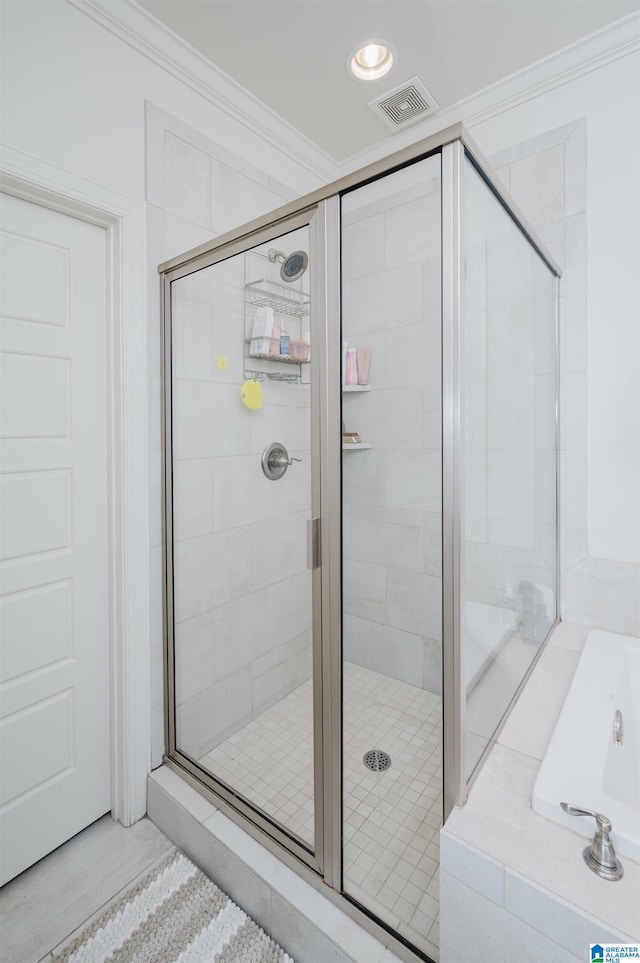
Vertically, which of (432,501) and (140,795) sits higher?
(432,501)

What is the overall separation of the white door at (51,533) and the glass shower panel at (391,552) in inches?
34.0

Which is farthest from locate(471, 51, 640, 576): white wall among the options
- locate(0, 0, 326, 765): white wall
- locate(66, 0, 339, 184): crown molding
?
locate(0, 0, 326, 765): white wall

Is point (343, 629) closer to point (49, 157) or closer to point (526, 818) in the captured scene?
point (526, 818)

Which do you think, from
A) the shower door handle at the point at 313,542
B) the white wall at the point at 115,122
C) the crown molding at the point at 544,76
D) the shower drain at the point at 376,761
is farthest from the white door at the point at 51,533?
the crown molding at the point at 544,76

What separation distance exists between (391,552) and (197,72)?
1832 millimetres

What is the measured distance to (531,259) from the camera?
1.43m

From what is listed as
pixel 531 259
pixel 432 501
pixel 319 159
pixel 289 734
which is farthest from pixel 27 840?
pixel 319 159

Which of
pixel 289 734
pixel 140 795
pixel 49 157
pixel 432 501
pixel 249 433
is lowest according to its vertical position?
pixel 140 795

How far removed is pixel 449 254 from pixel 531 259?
0.73 m

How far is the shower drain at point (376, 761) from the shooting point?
44.8 inches

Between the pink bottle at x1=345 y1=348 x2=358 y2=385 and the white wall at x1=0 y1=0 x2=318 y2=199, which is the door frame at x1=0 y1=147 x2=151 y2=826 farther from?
the pink bottle at x1=345 y1=348 x2=358 y2=385

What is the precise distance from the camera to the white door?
1270 millimetres

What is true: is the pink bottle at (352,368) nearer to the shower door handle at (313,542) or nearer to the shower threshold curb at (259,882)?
the shower door handle at (313,542)

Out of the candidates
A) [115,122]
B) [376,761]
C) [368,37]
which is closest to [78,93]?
[115,122]
